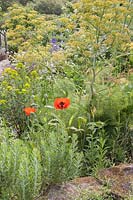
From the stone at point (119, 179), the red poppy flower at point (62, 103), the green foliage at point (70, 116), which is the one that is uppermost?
the red poppy flower at point (62, 103)

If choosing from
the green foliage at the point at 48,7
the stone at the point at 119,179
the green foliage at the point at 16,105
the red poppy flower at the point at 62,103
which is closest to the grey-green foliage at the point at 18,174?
the stone at the point at 119,179

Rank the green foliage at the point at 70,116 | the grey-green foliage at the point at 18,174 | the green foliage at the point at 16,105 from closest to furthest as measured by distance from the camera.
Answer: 1. the grey-green foliage at the point at 18,174
2. the green foliage at the point at 70,116
3. the green foliage at the point at 16,105

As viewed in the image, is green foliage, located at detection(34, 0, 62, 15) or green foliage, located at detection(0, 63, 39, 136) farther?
green foliage, located at detection(34, 0, 62, 15)

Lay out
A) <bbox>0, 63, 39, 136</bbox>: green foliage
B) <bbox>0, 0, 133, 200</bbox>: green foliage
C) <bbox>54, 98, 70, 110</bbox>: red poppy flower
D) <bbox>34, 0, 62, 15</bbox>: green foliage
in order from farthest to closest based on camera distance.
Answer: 1. <bbox>34, 0, 62, 15</bbox>: green foliage
2. <bbox>0, 63, 39, 136</bbox>: green foliage
3. <bbox>54, 98, 70, 110</bbox>: red poppy flower
4. <bbox>0, 0, 133, 200</bbox>: green foliage

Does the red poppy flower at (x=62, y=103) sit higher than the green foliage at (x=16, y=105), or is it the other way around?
the red poppy flower at (x=62, y=103)

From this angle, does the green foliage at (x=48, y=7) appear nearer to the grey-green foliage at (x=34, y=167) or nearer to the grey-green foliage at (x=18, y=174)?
the grey-green foliage at (x=34, y=167)

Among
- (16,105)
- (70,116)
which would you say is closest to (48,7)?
(16,105)

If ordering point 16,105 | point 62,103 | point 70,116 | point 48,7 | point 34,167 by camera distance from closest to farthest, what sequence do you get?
point 34,167 → point 62,103 → point 70,116 → point 16,105 → point 48,7

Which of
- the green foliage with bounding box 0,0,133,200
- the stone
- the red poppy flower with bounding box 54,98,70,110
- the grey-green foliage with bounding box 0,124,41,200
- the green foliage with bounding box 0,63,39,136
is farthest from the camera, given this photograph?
the green foliage with bounding box 0,63,39,136

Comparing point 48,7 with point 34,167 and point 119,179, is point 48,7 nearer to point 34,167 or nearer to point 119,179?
point 119,179

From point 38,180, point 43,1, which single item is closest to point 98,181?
point 38,180

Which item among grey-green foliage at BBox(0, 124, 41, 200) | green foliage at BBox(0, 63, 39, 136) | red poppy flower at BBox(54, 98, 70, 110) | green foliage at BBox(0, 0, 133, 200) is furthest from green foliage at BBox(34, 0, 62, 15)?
grey-green foliage at BBox(0, 124, 41, 200)

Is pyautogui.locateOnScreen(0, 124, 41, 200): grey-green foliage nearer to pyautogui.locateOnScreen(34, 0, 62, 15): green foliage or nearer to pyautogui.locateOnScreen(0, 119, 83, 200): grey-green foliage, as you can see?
pyautogui.locateOnScreen(0, 119, 83, 200): grey-green foliage

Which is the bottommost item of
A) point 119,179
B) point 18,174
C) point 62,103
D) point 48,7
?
point 48,7
